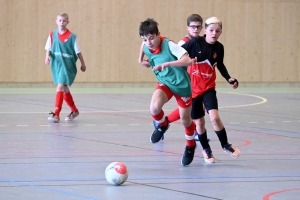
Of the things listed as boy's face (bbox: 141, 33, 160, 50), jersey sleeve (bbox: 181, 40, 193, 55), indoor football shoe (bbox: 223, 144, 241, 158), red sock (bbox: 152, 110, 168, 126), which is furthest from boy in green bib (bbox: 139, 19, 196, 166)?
red sock (bbox: 152, 110, 168, 126)

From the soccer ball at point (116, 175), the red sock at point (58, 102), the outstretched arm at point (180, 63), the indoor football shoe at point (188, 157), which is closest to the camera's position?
the soccer ball at point (116, 175)

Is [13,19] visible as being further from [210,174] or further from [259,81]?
Answer: [210,174]

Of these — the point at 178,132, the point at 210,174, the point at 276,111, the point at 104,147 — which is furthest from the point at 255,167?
the point at 276,111

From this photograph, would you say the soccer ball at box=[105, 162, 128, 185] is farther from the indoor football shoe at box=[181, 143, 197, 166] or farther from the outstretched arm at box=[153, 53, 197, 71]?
the outstretched arm at box=[153, 53, 197, 71]

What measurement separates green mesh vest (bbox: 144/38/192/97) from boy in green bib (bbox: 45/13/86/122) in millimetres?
4267

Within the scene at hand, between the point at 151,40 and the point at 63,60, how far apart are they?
15.6 feet

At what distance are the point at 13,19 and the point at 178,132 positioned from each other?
10.5 metres

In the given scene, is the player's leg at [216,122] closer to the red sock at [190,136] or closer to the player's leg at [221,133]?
the player's leg at [221,133]

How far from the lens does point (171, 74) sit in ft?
23.7

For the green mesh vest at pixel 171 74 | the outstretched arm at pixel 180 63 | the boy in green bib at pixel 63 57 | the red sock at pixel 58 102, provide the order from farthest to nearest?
the boy in green bib at pixel 63 57
the red sock at pixel 58 102
the green mesh vest at pixel 171 74
the outstretched arm at pixel 180 63

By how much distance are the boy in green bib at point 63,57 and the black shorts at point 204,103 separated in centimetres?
429

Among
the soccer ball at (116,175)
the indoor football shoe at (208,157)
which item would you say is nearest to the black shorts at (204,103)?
the indoor football shoe at (208,157)

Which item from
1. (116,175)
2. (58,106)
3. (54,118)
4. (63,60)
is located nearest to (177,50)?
(116,175)

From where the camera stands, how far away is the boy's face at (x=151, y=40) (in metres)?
6.94
